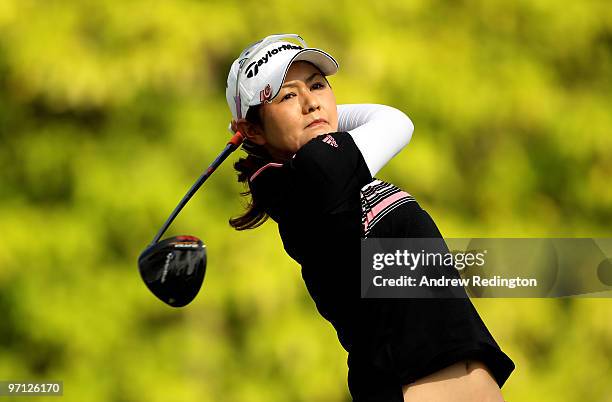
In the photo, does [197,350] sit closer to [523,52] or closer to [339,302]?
[523,52]

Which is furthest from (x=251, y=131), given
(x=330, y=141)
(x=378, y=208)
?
(x=378, y=208)

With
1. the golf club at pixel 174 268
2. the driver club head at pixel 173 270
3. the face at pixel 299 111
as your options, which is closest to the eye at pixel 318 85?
the face at pixel 299 111

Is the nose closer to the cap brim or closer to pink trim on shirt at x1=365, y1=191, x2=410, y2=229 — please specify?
the cap brim

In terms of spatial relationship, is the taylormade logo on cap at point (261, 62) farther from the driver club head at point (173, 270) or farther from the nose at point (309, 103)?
the driver club head at point (173, 270)

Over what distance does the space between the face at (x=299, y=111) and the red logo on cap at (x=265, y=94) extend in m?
0.02

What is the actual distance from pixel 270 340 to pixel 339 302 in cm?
450

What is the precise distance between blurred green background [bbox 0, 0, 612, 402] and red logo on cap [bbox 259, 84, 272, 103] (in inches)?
174

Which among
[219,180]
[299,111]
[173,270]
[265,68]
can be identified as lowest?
[173,270]

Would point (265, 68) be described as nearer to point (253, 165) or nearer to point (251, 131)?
point (251, 131)

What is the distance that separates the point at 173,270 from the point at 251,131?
46cm

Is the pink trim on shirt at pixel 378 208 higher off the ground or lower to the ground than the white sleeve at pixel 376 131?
lower

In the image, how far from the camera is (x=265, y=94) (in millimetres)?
3410

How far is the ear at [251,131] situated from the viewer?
3539 mm

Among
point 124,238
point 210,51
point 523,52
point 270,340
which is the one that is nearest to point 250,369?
point 270,340
